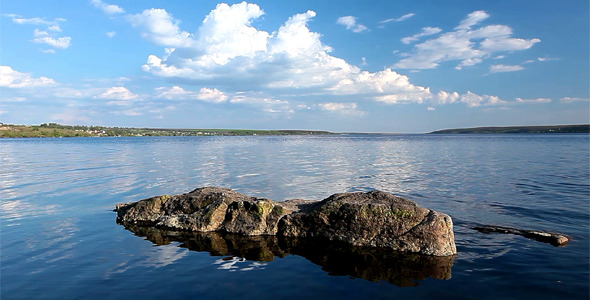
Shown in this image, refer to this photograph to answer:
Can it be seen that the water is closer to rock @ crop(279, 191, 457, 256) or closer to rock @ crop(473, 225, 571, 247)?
rock @ crop(473, 225, 571, 247)

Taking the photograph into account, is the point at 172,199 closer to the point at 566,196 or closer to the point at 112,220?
the point at 112,220

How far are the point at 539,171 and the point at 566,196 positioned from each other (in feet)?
47.3

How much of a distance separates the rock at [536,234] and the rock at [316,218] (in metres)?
3.47

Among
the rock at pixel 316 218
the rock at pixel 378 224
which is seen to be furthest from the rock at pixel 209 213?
the rock at pixel 378 224

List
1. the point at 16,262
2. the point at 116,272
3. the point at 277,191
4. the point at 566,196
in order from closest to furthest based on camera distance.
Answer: the point at 116,272, the point at 16,262, the point at 566,196, the point at 277,191

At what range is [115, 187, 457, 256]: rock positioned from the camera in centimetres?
1154

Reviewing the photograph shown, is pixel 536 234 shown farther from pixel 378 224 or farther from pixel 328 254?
pixel 328 254

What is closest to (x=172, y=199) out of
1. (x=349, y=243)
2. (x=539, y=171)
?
(x=349, y=243)

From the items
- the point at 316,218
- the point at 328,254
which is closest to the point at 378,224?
the point at 328,254

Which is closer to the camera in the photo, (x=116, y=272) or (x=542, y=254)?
(x=116, y=272)

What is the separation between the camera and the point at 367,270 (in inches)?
396

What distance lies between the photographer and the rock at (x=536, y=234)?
12.3 metres

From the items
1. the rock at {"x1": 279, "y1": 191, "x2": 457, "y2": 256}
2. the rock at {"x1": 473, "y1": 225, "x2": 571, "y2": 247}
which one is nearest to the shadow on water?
the rock at {"x1": 279, "y1": 191, "x2": 457, "y2": 256}

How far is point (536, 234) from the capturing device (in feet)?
42.3
